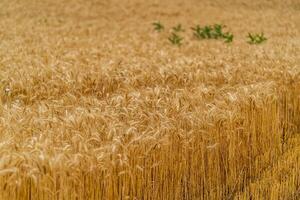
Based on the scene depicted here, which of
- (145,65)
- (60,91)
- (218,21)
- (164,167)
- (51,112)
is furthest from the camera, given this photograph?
(218,21)

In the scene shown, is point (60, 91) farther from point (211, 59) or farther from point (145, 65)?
point (211, 59)

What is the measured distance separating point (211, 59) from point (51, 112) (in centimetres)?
535

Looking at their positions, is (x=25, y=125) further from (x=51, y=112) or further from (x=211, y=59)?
(x=211, y=59)

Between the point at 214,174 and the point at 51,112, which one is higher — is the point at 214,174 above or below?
below

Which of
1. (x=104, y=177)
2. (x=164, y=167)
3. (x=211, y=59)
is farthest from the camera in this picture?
(x=211, y=59)

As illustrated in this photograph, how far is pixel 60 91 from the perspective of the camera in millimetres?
6684

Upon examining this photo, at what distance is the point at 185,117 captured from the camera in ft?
14.4

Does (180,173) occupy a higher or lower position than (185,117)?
lower

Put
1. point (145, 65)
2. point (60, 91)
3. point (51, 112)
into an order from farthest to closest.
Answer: point (145, 65) → point (60, 91) → point (51, 112)

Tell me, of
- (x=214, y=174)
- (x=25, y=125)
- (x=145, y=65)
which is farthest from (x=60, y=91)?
(x=214, y=174)

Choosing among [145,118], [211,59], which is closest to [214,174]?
[145,118]

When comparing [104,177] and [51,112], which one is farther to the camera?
[51,112]

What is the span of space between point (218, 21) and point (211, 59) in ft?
51.6

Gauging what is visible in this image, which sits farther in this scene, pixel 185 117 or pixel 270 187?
pixel 185 117
